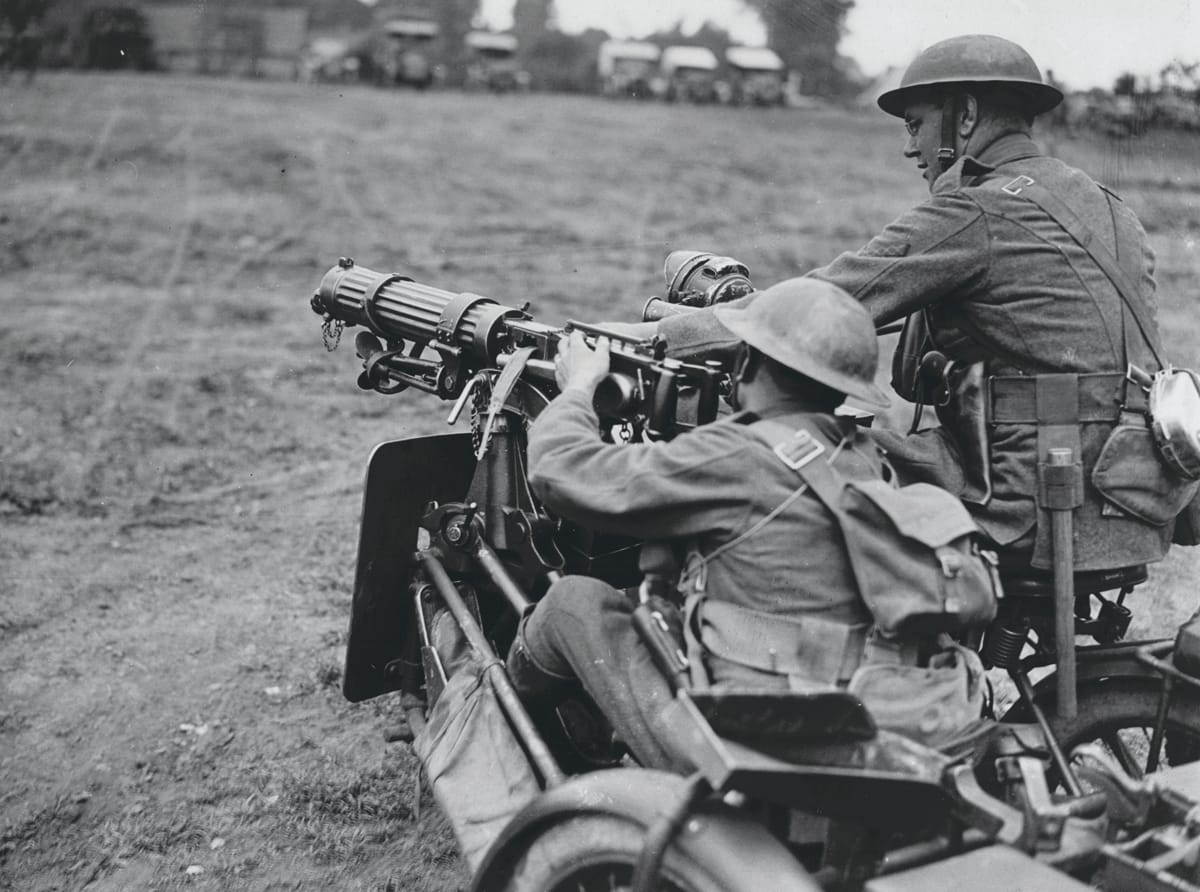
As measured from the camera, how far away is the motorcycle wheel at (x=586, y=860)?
2604 millimetres

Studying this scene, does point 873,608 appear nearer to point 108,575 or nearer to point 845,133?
point 108,575

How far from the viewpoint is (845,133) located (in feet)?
88.4

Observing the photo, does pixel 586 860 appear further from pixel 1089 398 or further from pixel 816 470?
pixel 1089 398

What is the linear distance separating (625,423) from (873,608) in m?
1.08

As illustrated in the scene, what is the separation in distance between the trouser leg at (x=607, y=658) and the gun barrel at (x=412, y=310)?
95 centimetres

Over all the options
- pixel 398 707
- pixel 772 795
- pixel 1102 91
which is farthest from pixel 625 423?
pixel 1102 91

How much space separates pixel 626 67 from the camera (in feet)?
116

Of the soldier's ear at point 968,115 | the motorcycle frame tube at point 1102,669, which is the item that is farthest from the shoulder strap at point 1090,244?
the motorcycle frame tube at point 1102,669

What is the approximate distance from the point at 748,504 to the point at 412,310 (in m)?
1.71

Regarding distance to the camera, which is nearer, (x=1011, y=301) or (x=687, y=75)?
(x=1011, y=301)

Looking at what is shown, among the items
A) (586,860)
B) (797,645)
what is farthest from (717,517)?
(586,860)

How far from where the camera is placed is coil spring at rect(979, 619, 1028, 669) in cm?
377

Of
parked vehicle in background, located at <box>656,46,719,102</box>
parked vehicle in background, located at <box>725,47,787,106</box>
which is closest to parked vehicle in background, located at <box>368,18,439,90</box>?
parked vehicle in background, located at <box>656,46,719,102</box>

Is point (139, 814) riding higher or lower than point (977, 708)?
lower
